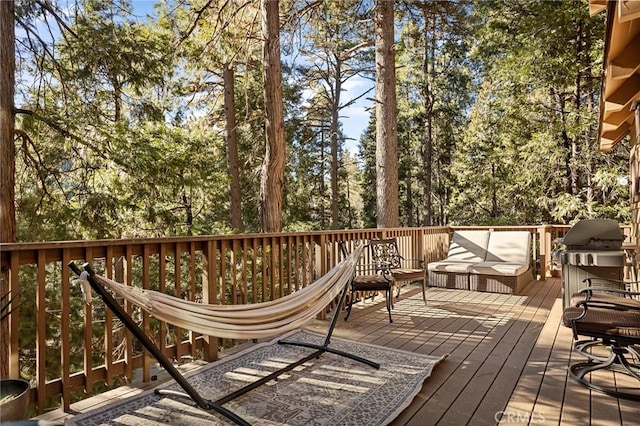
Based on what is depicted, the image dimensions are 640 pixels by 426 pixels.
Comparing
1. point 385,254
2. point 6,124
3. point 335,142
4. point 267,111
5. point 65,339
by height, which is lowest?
point 65,339

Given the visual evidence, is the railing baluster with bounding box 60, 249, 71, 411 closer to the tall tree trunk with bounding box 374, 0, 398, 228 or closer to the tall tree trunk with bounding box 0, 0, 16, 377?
the tall tree trunk with bounding box 0, 0, 16, 377

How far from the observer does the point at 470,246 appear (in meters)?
6.74

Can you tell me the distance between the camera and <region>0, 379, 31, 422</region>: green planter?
1.75 meters

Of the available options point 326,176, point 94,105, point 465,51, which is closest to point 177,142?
point 94,105

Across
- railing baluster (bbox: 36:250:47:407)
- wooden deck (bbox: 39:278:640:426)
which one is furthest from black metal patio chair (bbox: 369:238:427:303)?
railing baluster (bbox: 36:250:47:407)

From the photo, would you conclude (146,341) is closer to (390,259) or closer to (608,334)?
(608,334)

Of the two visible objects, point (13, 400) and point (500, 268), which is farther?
point (500, 268)

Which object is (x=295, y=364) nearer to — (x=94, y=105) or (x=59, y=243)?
(x=59, y=243)

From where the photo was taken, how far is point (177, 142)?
777 cm

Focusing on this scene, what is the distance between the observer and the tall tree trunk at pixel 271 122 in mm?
6172

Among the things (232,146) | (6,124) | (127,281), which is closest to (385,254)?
(127,281)

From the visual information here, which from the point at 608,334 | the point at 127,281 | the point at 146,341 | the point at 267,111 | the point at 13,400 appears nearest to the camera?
the point at 13,400

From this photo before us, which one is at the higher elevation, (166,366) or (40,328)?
(40,328)

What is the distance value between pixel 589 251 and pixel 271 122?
4.44 metres
